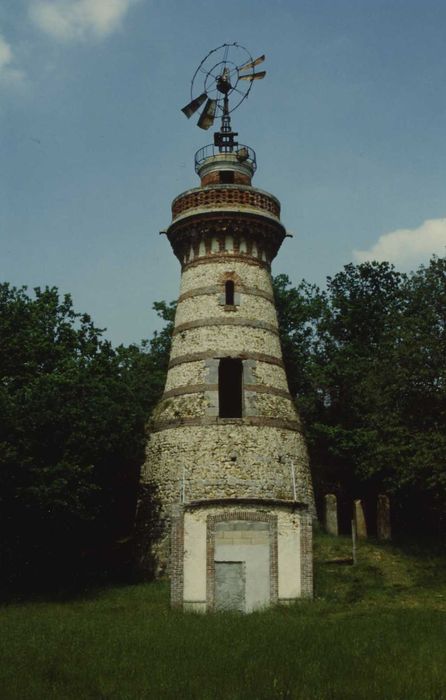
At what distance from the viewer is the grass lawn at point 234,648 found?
11.0 metres

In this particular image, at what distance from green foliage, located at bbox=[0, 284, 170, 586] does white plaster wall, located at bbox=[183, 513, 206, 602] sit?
3.68m

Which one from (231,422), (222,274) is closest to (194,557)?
(231,422)

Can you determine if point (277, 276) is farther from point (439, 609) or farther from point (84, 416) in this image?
point (439, 609)

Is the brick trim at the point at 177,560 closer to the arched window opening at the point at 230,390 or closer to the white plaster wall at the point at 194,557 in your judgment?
the white plaster wall at the point at 194,557

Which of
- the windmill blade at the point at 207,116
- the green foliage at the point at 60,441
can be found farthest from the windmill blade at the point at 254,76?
the green foliage at the point at 60,441

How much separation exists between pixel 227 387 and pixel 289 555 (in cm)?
1152

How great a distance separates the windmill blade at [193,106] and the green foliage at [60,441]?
28.8 ft

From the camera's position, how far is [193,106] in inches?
1229

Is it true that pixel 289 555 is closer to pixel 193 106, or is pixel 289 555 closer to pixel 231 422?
pixel 231 422

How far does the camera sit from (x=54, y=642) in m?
14.6

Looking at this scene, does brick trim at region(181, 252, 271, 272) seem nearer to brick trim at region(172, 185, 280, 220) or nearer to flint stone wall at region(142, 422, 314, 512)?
brick trim at region(172, 185, 280, 220)

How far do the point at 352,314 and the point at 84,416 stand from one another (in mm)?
18318

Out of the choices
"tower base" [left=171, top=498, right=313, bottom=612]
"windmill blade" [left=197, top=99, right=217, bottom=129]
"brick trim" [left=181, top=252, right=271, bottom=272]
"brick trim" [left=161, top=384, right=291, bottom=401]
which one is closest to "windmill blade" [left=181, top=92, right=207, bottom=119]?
"windmill blade" [left=197, top=99, right=217, bottom=129]

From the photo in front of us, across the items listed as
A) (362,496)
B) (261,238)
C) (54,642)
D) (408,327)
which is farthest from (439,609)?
(362,496)
